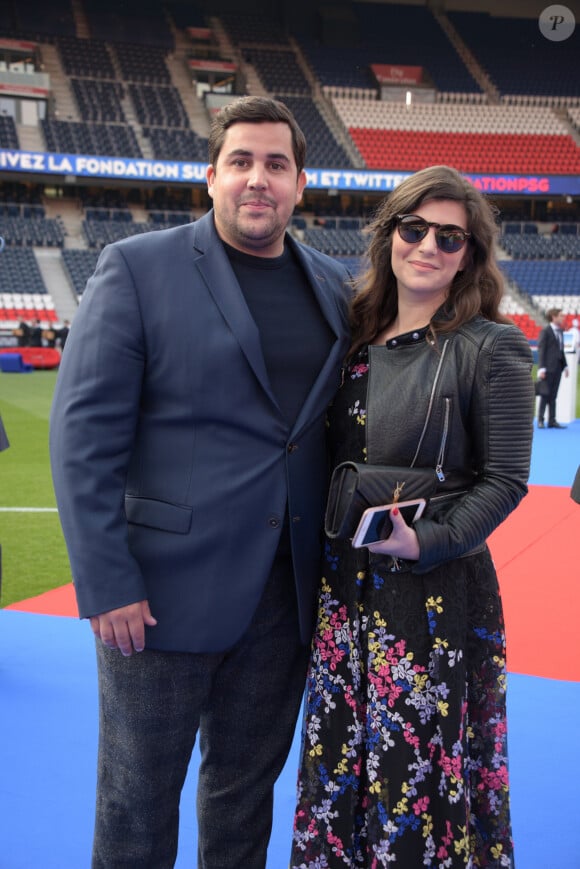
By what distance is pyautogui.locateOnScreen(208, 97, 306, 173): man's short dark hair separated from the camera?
6.05 ft

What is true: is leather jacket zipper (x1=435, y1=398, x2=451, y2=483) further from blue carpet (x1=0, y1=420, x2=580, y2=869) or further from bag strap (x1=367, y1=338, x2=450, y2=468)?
blue carpet (x1=0, y1=420, x2=580, y2=869)

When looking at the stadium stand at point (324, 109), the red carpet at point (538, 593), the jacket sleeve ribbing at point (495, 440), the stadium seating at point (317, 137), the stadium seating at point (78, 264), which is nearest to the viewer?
the jacket sleeve ribbing at point (495, 440)

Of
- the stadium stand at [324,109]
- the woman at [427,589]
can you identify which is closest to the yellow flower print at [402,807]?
the woman at [427,589]

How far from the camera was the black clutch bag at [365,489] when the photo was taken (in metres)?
1.75

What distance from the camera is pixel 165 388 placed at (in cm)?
181

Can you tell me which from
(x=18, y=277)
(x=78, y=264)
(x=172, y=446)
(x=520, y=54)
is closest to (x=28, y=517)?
(x=172, y=446)

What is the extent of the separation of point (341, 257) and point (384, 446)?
25828mm

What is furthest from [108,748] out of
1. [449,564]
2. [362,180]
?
[362,180]

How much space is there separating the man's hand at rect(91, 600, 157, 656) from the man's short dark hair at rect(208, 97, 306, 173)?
1.00m

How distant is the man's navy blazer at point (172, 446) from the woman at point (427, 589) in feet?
0.67

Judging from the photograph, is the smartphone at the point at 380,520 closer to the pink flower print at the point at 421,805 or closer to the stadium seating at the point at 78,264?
the pink flower print at the point at 421,805

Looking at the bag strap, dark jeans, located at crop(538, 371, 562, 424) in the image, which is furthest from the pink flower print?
dark jeans, located at crop(538, 371, 562, 424)

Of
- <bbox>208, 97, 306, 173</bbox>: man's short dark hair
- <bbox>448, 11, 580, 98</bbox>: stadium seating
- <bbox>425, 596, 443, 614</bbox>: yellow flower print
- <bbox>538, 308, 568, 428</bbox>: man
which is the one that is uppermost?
<bbox>448, 11, 580, 98</bbox>: stadium seating

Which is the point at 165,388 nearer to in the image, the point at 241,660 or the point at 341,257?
the point at 241,660
